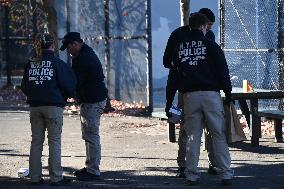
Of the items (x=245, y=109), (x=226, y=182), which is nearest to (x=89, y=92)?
(x=226, y=182)

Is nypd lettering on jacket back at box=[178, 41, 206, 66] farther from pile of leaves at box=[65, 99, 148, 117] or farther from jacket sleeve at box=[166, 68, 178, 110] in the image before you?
pile of leaves at box=[65, 99, 148, 117]

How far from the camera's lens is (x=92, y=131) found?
870 cm

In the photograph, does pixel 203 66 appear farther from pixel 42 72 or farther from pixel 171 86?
pixel 42 72

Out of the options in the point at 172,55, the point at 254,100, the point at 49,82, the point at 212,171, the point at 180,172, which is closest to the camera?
the point at 49,82

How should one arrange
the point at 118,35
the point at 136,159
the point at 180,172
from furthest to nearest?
1. the point at 118,35
2. the point at 136,159
3. the point at 180,172

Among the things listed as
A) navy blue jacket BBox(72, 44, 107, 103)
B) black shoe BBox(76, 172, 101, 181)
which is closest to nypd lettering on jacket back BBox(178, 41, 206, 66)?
navy blue jacket BBox(72, 44, 107, 103)

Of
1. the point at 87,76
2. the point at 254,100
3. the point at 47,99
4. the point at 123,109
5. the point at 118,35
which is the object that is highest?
the point at 118,35

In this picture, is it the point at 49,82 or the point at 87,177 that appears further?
the point at 87,177

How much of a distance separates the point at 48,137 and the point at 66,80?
697 mm

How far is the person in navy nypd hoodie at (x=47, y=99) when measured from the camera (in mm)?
8266

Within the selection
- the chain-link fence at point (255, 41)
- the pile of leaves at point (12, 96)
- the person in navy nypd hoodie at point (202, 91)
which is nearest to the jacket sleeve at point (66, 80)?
the person in navy nypd hoodie at point (202, 91)

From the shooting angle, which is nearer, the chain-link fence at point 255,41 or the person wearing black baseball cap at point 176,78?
the person wearing black baseball cap at point 176,78

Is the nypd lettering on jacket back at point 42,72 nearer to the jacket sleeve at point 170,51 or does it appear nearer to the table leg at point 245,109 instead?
the jacket sleeve at point 170,51

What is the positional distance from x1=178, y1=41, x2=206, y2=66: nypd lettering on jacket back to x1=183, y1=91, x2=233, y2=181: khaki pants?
37 cm
